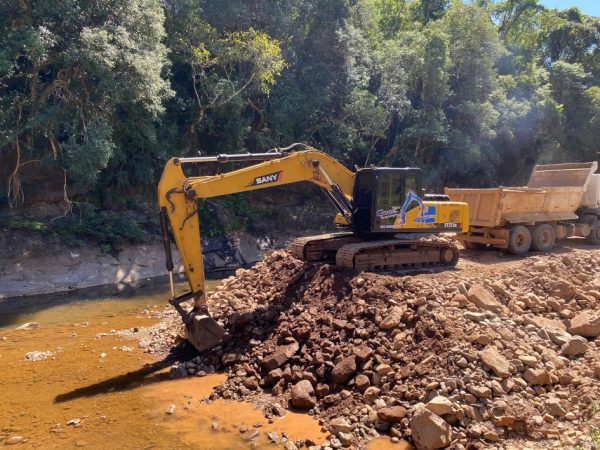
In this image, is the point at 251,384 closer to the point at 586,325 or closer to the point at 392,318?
the point at 392,318

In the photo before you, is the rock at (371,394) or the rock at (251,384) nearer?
the rock at (371,394)

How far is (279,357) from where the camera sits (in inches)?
317

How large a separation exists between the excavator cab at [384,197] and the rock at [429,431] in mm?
4902

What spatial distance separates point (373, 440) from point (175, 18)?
19160 millimetres

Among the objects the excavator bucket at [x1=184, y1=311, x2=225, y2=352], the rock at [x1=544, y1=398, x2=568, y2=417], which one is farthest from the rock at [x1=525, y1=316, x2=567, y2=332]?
the excavator bucket at [x1=184, y1=311, x2=225, y2=352]

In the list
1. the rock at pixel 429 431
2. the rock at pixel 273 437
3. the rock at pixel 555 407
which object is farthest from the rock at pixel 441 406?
the rock at pixel 273 437

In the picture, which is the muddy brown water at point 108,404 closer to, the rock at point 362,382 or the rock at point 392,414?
the rock at point 392,414

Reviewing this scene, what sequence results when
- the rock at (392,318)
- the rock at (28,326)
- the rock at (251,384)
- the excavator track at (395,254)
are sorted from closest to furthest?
1. the rock at (251,384)
2. the rock at (392,318)
3. the excavator track at (395,254)
4. the rock at (28,326)

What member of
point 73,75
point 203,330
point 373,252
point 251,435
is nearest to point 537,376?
point 251,435

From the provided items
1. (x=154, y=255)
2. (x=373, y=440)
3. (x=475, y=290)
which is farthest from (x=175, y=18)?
(x=373, y=440)

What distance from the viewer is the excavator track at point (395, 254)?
396 inches

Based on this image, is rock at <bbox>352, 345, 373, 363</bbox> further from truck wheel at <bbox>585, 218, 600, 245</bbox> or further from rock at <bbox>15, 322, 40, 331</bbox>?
truck wheel at <bbox>585, 218, 600, 245</bbox>

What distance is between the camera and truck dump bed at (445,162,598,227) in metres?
12.7

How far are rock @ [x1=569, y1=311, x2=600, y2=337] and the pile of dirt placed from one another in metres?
0.02
